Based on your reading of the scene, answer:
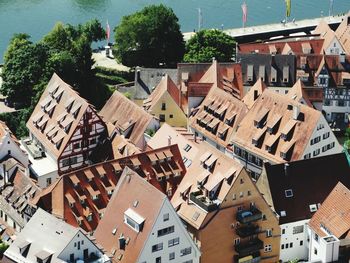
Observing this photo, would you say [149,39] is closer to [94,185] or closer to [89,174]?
[89,174]

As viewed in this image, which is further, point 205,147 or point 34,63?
point 34,63

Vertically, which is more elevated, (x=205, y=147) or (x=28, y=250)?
(x=205, y=147)

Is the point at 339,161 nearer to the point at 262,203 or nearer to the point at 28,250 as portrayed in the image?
the point at 262,203

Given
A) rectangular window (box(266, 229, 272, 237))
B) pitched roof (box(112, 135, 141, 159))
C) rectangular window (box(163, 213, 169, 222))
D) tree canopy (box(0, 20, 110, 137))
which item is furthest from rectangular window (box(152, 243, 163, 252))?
tree canopy (box(0, 20, 110, 137))

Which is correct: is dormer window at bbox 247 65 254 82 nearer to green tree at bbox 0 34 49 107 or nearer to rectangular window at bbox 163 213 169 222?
green tree at bbox 0 34 49 107

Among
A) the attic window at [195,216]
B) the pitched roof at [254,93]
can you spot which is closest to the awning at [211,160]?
the attic window at [195,216]

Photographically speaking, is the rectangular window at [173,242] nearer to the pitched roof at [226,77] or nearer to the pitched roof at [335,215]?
the pitched roof at [335,215]

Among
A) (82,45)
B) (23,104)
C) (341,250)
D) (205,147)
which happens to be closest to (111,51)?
(82,45)

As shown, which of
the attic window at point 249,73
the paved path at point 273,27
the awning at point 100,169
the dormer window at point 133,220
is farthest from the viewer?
the paved path at point 273,27
